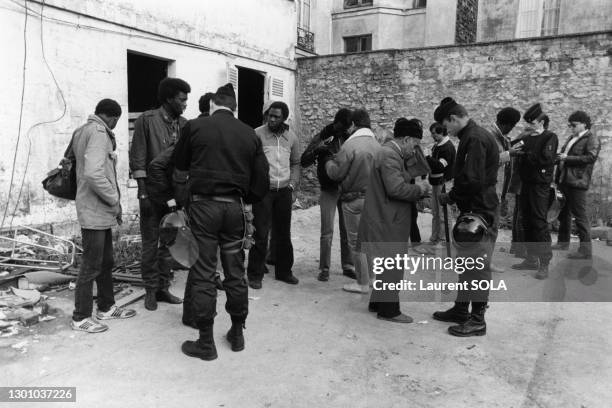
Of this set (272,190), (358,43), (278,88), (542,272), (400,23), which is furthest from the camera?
(358,43)

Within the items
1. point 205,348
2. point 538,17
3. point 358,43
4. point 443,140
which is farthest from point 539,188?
point 358,43

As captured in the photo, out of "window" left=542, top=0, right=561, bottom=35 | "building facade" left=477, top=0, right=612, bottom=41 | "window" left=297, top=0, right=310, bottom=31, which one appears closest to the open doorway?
"window" left=297, top=0, right=310, bottom=31

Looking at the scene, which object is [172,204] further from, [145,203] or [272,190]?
[272,190]

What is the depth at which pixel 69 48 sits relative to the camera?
23.3ft

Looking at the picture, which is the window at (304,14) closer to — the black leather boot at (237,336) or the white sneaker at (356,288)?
the white sneaker at (356,288)

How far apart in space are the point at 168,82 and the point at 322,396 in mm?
3003

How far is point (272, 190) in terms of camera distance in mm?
5340

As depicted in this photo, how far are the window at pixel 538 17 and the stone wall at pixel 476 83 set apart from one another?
7927mm

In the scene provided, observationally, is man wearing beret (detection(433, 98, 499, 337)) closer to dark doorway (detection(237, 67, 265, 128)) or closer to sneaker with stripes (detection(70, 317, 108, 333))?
sneaker with stripes (detection(70, 317, 108, 333))

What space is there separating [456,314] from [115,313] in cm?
295

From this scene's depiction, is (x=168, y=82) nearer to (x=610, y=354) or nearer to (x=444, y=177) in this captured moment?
(x=444, y=177)

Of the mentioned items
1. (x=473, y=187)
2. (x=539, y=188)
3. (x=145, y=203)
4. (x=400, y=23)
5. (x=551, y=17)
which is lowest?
(x=145, y=203)

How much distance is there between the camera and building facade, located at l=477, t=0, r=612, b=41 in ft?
51.5

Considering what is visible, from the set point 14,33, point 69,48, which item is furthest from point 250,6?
point 14,33
